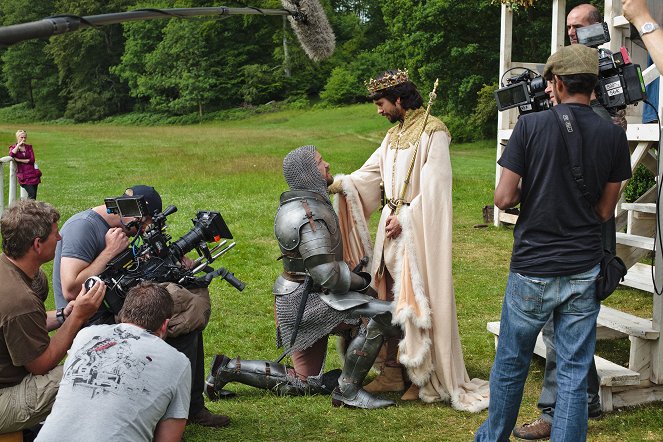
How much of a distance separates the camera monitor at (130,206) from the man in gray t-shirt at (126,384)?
1.16 metres

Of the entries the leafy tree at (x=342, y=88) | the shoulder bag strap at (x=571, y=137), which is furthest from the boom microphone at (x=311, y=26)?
the leafy tree at (x=342, y=88)

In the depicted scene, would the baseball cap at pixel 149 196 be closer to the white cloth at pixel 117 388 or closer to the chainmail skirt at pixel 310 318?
the chainmail skirt at pixel 310 318

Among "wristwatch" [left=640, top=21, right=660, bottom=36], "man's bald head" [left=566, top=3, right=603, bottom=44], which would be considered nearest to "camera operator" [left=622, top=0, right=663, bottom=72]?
"wristwatch" [left=640, top=21, right=660, bottom=36]

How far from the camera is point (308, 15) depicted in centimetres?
335

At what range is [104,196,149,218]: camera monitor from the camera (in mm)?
4582

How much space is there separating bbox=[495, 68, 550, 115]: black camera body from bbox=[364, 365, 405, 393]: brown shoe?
2.16m

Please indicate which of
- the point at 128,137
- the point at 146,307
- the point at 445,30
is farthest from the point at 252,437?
the point at 128,137

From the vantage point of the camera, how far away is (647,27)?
12.0ft

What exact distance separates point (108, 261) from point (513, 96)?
252cm

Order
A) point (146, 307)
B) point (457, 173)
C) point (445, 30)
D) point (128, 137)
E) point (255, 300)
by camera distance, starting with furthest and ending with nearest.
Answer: point (128, 137)
point (445, 30)
point (457, 173)
point (255, 300)
point (146, 307)

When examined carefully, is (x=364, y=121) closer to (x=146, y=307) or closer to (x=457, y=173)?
(x=457, y=173)

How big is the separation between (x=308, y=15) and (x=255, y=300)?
18.5 feet

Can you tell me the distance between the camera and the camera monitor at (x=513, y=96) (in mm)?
4328

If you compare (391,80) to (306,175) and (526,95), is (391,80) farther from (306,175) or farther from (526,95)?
(526,95)
